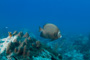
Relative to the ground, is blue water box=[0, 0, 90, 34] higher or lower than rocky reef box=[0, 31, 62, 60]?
higher

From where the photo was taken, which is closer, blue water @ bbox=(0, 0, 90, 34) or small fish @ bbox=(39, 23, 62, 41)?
small fish @ bbox=(39, 23, 62, 41)

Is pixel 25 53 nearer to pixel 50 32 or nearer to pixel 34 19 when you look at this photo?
pixel 50 32

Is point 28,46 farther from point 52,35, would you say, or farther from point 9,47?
point 52,35

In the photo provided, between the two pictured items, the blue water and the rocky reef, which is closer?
the rocky reef

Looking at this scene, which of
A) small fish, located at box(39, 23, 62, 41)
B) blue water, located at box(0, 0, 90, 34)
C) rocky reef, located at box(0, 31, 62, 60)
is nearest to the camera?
small fish, located at box(39, 23, 62, 41)

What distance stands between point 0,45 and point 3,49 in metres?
0.41

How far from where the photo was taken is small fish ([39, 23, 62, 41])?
3109 mm

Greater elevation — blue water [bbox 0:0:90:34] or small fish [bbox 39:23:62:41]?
blue water [bbox 0:0:90:34]

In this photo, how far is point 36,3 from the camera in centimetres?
19525

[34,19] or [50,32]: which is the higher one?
[34,19]

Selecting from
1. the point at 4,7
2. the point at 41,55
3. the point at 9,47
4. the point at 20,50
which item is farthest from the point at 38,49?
the point at 4,7

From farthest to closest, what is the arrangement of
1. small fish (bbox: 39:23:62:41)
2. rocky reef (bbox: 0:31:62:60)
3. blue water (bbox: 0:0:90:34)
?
blue water (bbox: 0:0:90:34) → rocky reef (bbox: 0:31:62:60) → small fish (bbox: 39:23:62:41)

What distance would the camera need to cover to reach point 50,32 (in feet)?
10.3

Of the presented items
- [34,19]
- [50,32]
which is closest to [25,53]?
[50,32]
